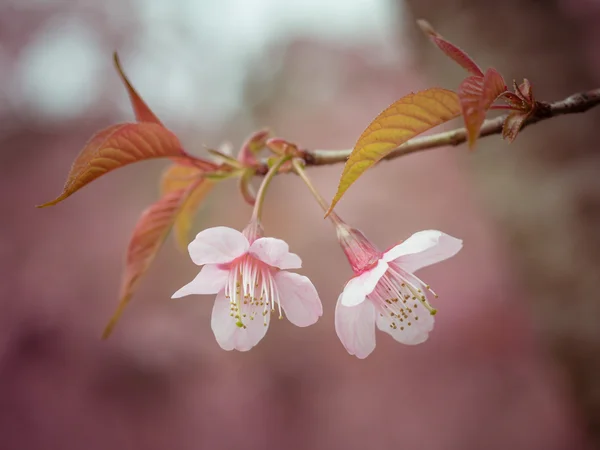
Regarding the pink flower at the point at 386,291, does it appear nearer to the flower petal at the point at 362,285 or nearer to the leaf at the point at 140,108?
the flower petal at the point at 362,285

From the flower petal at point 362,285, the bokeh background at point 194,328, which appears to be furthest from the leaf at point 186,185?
the bokeh background at point 194,328

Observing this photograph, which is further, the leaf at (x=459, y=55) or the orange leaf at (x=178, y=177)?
the orange leaf at (x=178, y=177)

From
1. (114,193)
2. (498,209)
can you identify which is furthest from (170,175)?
(114,193)

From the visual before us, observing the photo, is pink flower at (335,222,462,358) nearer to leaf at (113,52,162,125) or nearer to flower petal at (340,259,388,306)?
flower petal at (340,259,388,306)

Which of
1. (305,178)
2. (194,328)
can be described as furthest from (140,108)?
(194,328)

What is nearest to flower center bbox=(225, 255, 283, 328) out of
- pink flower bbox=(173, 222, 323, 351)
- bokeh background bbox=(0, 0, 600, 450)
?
pink flower bbox=(173, 222, 323, 351)

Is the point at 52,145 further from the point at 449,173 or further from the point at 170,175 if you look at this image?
the point at 449,173

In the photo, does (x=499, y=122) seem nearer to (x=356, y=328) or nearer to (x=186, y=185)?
(x=356, y=328)
